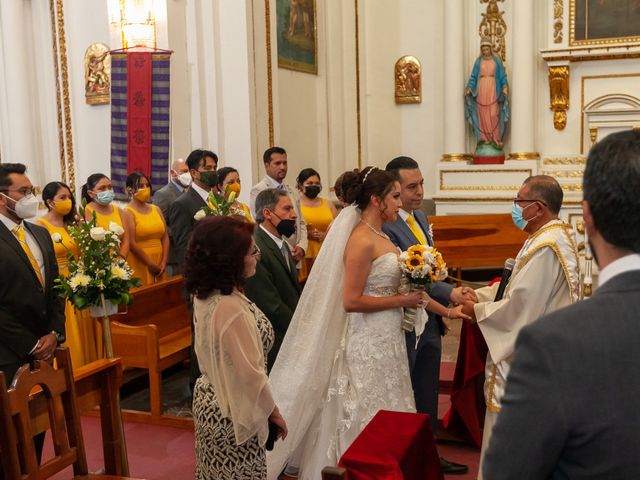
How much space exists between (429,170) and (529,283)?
897 centimetres

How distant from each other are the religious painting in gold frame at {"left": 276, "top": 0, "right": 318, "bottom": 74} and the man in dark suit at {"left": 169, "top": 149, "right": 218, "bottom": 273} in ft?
11.4

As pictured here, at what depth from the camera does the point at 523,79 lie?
11.2 metres

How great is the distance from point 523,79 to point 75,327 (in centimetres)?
789

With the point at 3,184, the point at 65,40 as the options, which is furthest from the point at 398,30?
the point at 3,184

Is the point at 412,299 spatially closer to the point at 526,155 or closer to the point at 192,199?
the point at 192,199

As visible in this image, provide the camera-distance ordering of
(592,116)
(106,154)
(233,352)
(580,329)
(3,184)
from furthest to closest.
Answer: (592,116), (106,154), (3,184), (233,352), (580,329)

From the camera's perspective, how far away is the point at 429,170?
40.4ft

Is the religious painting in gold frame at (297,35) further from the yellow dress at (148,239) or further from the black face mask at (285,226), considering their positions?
the black face mask at (285,226)

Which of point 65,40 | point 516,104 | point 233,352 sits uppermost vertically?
point 65,40

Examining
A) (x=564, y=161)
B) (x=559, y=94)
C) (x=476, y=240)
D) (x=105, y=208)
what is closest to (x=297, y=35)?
(x=476, y=240)

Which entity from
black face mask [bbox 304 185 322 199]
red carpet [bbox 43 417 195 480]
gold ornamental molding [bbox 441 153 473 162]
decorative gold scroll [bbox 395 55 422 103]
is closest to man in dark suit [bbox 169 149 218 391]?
black face mask [bbox 304 185 322 199]

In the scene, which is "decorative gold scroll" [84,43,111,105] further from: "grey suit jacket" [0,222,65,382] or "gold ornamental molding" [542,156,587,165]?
"gold ornamental molding" [542,156,587,165]

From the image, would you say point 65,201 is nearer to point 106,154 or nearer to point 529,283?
point 106,154

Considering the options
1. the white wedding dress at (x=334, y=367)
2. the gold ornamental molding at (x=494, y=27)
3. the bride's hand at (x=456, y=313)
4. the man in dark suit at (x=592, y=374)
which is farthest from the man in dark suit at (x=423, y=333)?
the gold ornamental molding at (x=494, y=27)
